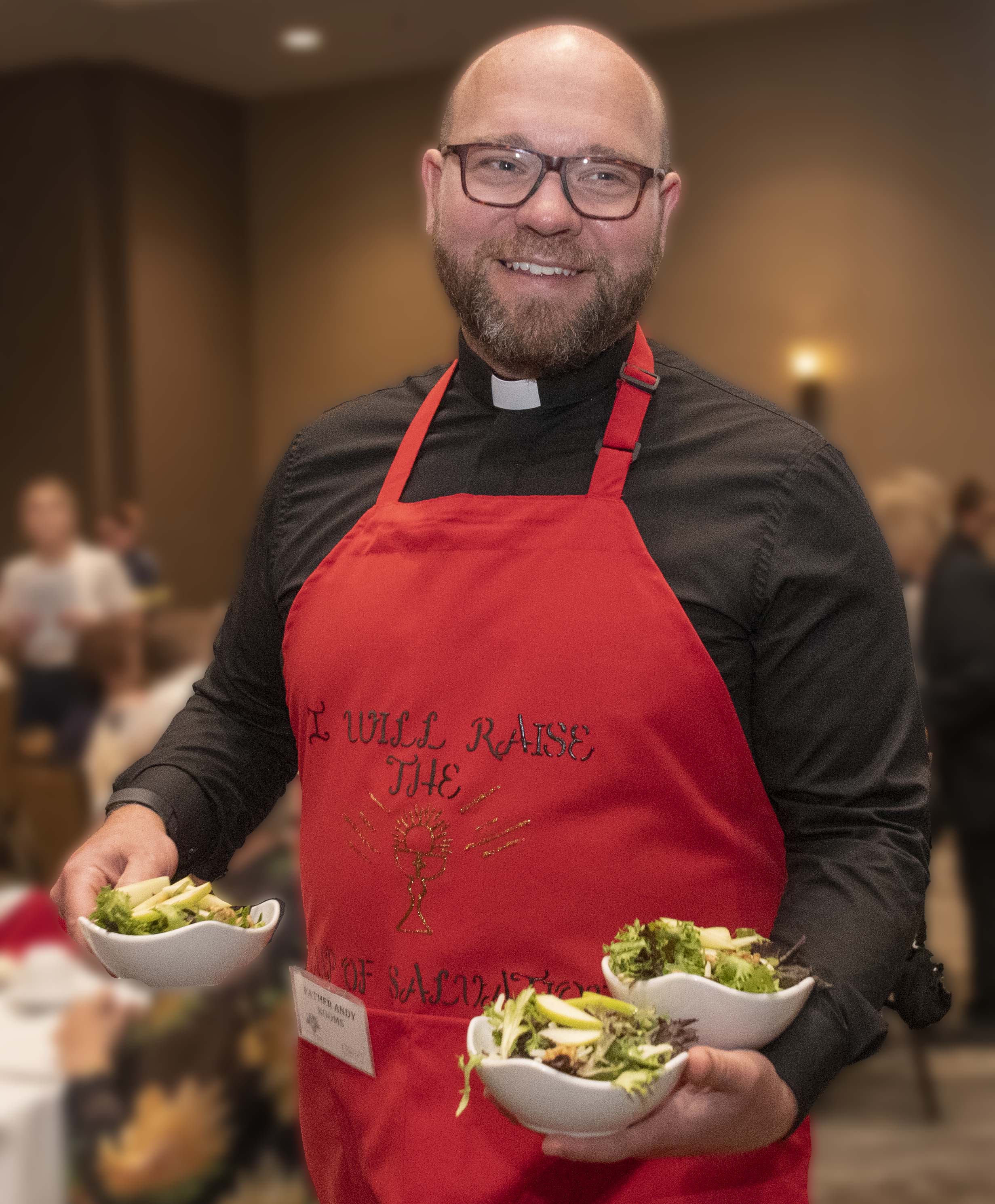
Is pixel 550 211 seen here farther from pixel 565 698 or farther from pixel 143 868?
pixel 143 868

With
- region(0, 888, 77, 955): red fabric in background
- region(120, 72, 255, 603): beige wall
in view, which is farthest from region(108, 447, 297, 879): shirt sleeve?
region(120, 72, 255, 603): beige wall

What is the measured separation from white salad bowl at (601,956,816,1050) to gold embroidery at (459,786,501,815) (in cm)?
22

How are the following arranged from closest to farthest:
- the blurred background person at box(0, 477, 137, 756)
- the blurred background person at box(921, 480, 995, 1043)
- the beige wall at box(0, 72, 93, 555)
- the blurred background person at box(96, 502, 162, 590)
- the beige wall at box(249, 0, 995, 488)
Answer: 1. the blurred background person at box(921, 480, 995, 1043)
2. the blurred background person at box(0, 477, 137, 756)
3. the blurred background person at box(96, 502, 162, 590)
4. the beige wall at box(249, 0, 995, 488)
5. the beige wall at box(0, 72, 93, 555)

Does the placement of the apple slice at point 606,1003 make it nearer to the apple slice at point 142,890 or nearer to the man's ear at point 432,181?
the apple slice at point 142,890

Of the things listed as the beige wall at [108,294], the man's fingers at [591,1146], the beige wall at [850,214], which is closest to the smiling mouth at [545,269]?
the man's fingers at [591,1146]

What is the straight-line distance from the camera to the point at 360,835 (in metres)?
1.19

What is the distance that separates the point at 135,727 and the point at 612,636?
2174 millimetres

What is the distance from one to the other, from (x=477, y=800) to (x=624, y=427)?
1.07 feet

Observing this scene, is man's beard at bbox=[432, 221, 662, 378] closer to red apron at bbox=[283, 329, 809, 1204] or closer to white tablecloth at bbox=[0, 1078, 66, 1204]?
red apron at bbox=[283, 329, 809, 1204]

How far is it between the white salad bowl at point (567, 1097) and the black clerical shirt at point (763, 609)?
146 mm

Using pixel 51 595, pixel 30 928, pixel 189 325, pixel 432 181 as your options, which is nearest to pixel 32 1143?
pixel 30 928

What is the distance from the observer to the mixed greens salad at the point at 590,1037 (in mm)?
867

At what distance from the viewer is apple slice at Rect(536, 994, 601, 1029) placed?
3.01 ft

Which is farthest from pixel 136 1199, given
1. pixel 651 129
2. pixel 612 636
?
pixel 651 129
